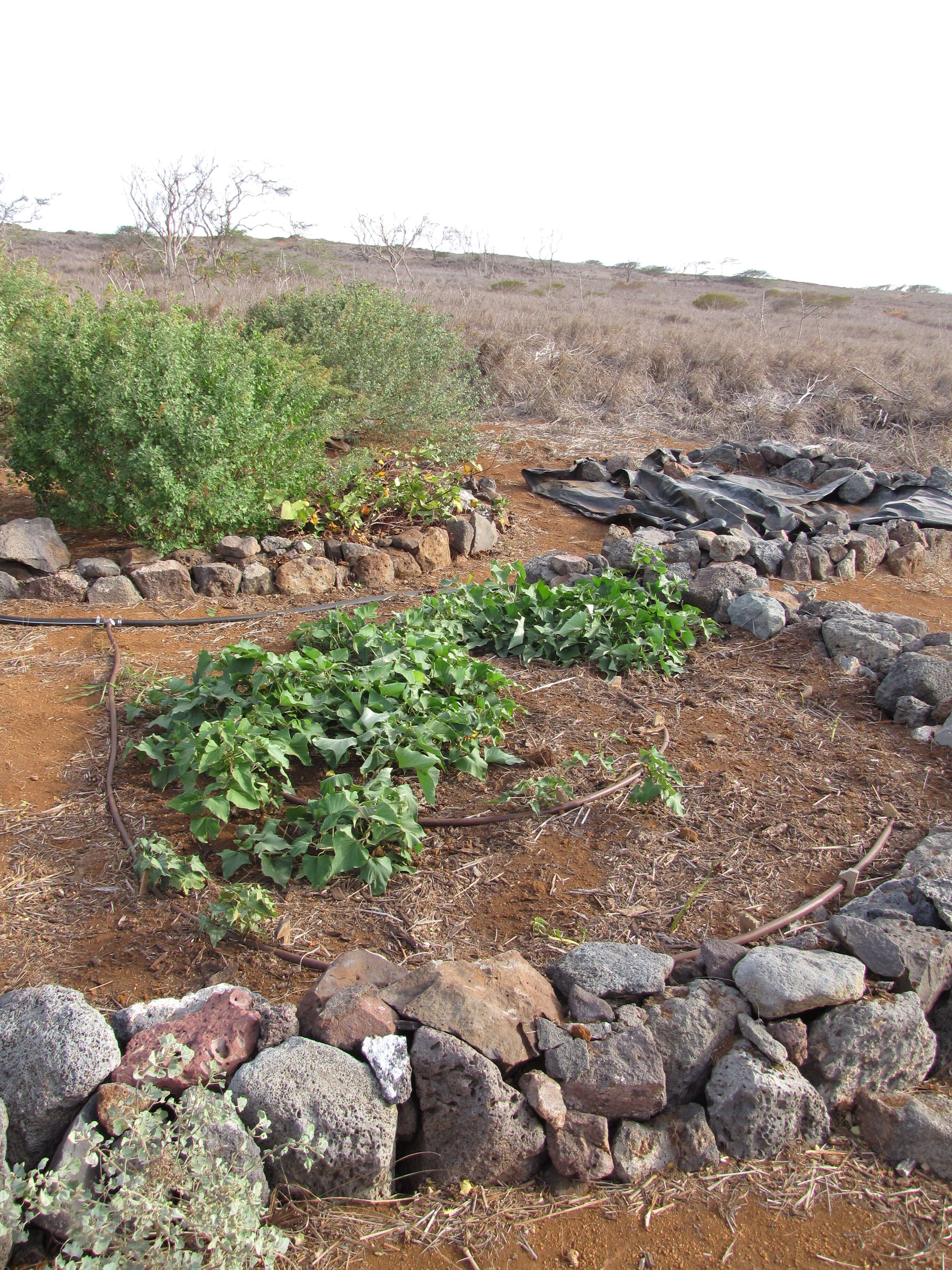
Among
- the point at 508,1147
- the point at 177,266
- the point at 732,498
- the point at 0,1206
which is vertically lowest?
the point at 508,1147

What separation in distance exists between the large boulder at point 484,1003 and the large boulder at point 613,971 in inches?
2.3

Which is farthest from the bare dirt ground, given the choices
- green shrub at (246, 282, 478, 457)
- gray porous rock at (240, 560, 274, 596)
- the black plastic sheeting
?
green shrub at (246, 282, 478, 457)

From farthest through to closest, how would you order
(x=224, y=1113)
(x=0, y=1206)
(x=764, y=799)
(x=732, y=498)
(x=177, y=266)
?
(x=177, y=266) → (x=732, y=498) → (x=764, y=799) → (x=224, y=1113) → (x=0, y=1206)

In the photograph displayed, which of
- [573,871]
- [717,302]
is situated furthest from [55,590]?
[717,302]

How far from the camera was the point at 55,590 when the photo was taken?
4.56 m

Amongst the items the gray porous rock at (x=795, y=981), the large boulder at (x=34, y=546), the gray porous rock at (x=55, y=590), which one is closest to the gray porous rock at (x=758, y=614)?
the gray porous rock at (x=795, y=981)

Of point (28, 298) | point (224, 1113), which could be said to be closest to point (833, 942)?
point (224, 1113)

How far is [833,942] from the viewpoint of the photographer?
2352mm

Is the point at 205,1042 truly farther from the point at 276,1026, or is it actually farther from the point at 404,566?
the point at 404,566

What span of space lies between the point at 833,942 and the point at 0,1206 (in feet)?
6.52

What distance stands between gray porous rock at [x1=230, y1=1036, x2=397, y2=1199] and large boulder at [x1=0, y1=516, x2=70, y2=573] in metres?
3.73

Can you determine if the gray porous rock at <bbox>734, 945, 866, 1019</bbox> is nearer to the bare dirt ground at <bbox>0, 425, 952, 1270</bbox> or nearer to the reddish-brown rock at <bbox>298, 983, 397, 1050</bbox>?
the bare dirt ground at <bbox>0, 425, 952, 1270</bbox>

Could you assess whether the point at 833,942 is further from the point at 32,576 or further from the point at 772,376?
the point at 772,376

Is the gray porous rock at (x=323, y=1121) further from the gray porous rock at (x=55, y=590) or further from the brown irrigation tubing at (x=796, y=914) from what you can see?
the gray porous rock at (x=55, y=590)
